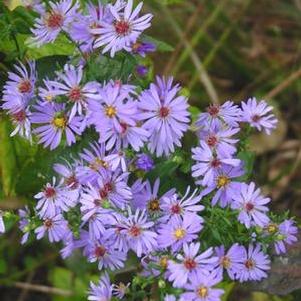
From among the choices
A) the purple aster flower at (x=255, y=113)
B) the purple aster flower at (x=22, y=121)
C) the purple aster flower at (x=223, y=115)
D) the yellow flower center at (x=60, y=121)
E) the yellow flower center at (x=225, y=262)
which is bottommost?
the yellow flower center at (x=225, y=262)

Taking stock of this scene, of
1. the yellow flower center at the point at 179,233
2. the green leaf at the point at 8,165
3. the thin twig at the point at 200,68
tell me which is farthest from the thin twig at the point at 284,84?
the yellow flower center at the point at 179,233

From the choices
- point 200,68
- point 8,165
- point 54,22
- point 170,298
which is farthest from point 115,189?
point 200,68

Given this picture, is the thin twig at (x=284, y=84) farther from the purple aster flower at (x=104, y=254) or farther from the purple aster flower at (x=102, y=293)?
the purple aster flower at (x=102, y=293)

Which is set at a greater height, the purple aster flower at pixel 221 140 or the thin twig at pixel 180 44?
the thin twig at pixel 180 44

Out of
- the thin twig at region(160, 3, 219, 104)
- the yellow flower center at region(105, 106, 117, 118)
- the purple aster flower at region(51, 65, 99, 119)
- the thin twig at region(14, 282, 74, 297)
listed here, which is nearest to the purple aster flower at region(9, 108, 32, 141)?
the purple aster flower at region(51, 65, 99, 119)

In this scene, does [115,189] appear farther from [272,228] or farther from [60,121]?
[272,228]

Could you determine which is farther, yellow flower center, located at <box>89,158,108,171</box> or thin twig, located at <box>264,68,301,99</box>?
thin twig, located at <box>264,68,301,99</box>

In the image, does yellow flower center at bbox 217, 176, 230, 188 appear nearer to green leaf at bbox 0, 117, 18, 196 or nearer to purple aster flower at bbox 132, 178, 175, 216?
purple aster flower at bbox 132, 178, 175, 216
